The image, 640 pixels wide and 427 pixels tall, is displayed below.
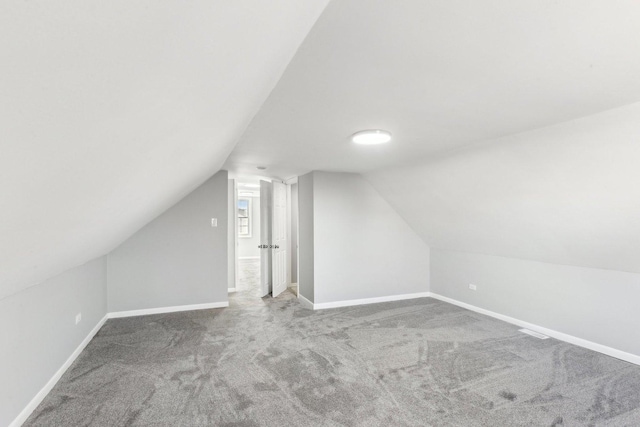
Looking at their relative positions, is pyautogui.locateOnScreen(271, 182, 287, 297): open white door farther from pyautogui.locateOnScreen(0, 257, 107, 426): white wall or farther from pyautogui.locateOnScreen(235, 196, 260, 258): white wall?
pyautogui.locateOnScreen(235, 196, 260, 258): white wall

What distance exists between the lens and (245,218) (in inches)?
380

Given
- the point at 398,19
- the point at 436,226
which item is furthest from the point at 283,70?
the point at 436,226

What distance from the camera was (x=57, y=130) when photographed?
0.66 m

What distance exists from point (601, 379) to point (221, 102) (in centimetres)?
359

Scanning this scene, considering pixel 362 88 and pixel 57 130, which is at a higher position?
pixel 362 88

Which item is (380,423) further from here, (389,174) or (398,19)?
(389,174)

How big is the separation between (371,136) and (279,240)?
3278mm

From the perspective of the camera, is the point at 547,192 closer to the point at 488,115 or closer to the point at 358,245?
the point at 488,115

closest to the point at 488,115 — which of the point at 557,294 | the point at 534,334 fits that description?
the point at 557,294

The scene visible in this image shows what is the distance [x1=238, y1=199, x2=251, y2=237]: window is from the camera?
31.6 feet

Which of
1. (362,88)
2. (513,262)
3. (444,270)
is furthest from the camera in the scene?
(444,270)

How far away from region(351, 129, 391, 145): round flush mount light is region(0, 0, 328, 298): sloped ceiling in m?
1.21

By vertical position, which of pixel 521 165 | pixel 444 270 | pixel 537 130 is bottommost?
pixel 444 270

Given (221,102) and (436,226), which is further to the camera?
(436,226)
